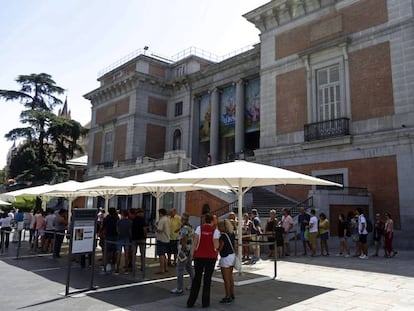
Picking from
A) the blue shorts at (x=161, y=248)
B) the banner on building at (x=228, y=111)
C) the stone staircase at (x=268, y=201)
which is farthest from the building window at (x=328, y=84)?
the blue shorts at (x=161, y=248)

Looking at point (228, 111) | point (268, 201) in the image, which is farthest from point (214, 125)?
point (268, 201)

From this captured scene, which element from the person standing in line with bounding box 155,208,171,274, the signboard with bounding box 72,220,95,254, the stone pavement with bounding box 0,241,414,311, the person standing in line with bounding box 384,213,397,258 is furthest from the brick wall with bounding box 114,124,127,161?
the signboard with bounding box 72,220,95,254

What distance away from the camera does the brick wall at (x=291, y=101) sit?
22156 mm

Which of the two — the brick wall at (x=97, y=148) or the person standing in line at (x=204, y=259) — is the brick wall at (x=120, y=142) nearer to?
the brick wall at (x=97, y=148)

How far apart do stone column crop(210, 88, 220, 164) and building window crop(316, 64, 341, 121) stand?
40.6 feet

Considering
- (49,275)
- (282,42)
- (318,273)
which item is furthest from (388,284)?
(282,42)

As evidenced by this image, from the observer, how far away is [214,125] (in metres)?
32.9

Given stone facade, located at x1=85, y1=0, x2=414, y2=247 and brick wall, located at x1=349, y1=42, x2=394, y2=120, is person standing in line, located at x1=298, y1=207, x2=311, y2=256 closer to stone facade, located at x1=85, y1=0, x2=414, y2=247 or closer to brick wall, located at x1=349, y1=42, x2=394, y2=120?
stone facade, located at x1=85, y1=0, x2=414, y2=247

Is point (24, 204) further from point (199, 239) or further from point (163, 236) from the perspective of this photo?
point (199, 239)

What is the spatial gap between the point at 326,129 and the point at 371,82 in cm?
328

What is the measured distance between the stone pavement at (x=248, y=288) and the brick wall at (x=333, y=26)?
13215 millimetres

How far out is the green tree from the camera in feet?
121

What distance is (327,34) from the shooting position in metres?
21.4

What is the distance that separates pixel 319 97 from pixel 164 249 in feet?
49.0
